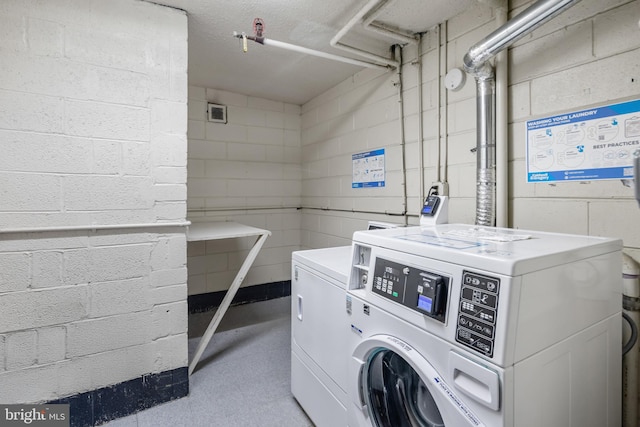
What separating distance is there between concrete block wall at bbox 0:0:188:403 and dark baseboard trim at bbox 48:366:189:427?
0.15 ft

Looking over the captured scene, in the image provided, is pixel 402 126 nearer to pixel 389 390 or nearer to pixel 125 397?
pixel 389 390

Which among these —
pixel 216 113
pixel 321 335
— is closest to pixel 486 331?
pixel 321 335

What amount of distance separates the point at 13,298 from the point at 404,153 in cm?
246

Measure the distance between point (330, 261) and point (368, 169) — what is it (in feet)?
4.11

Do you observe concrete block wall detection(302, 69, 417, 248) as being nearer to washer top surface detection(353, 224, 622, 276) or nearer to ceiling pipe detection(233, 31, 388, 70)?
ceiling pipe detection(233, 31, 388, 70)

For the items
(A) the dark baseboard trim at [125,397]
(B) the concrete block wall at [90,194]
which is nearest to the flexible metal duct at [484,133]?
(B) the concrete block wall at [90,194]

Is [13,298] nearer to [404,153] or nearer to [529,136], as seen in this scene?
[404,153]

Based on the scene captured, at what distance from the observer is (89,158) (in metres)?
1.65

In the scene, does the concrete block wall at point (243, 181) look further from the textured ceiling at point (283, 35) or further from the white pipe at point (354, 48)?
the white pipe at point (354, 48)

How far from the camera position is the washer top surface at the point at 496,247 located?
→ 801 millimetres

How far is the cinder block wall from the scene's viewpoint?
1304 mm

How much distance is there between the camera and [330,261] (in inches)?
64.6

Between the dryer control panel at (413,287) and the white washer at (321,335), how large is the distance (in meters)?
0.28

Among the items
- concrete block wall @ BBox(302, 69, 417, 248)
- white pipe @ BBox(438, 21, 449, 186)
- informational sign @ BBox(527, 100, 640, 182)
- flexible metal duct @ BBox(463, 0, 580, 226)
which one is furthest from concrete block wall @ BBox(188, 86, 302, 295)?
informational sign @ BBox(527, 100, 640, 182)
